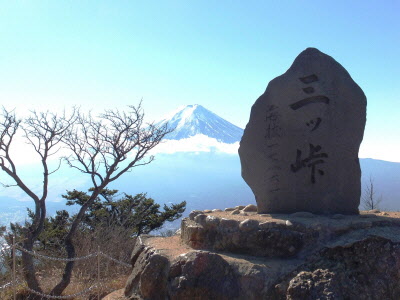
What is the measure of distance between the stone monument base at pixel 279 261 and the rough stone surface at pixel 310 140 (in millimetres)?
543

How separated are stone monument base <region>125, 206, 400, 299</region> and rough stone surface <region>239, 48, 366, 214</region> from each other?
0.54 meters

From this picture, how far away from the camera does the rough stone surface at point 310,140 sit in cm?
509

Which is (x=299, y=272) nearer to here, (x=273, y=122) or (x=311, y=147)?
(x=311, y=147)

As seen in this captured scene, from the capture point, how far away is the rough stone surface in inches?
201

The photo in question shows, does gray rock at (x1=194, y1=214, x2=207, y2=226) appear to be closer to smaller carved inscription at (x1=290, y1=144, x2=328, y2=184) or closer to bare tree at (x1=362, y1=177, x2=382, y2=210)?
smaller carved inscription at (x1=290, y1=144, x2=328, y2=184)

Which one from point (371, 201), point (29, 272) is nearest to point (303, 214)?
point (29, 272)

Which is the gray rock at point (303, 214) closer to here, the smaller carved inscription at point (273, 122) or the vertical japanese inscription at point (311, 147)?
the vertical japanese inscription at point (311, 147)

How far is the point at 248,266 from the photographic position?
3.94m

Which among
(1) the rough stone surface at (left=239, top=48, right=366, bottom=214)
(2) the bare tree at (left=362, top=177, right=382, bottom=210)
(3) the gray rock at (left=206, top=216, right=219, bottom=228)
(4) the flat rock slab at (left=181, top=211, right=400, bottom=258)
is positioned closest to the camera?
(4) the flat rock slab at (left=181, top=211, right=400, bottom=258)

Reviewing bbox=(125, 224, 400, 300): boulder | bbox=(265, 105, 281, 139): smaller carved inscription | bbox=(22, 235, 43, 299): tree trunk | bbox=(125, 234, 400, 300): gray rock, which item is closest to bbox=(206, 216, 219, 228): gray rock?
bbox=(125, 224, 400, 300): boulder

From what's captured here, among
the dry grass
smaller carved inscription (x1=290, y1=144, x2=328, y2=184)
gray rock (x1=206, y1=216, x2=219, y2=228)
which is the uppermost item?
smaller carved inscription (x1=290, y1=144, x2=328, y2=184)

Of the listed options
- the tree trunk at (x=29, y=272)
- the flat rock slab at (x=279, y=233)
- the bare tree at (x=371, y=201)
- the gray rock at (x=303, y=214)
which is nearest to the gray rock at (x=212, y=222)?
the flat rock slab at (x=279, y=233)

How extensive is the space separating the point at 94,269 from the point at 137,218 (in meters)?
4.65

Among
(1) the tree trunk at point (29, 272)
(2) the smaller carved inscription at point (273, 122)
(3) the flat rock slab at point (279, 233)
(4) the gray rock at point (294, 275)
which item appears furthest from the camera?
(1) the tree trunk at point (29, 272)
